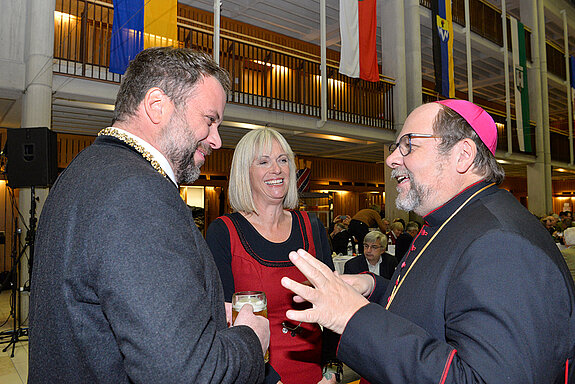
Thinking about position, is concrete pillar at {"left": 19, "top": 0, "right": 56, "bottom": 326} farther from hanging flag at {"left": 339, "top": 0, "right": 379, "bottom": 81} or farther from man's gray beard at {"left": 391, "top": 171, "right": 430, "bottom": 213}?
man's gray beard at {"left": 391, "top": 171, "right": 430, "bottom": 213}

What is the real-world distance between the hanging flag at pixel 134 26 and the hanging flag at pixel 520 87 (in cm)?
1122

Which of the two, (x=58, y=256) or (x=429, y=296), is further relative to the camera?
(x=429, y=296)

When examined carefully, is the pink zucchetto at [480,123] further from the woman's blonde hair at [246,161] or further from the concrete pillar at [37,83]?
the concrete pillar at [37,83]

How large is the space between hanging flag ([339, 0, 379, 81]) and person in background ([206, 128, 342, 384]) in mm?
6414

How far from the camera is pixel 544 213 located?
45.1 feet

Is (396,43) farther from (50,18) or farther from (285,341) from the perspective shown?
(285,341)

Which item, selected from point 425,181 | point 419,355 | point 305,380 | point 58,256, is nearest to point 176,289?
point 58,256

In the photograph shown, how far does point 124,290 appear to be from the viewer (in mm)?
727

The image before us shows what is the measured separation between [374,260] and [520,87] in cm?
1108

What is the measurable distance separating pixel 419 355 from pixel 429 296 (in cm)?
20

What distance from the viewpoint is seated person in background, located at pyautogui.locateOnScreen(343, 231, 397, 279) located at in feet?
15.8

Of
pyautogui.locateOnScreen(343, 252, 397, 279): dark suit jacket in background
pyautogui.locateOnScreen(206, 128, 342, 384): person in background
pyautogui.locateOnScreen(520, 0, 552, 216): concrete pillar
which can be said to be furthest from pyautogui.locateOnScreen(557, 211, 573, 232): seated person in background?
pyautogui.locateOnScreen(206, 128, 342, 384): person in background

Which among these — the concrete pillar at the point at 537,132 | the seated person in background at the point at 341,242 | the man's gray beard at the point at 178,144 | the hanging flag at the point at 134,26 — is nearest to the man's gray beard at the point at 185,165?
the man's gray beard at the point at 178,144

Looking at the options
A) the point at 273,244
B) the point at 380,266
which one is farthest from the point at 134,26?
the point at 273,244
